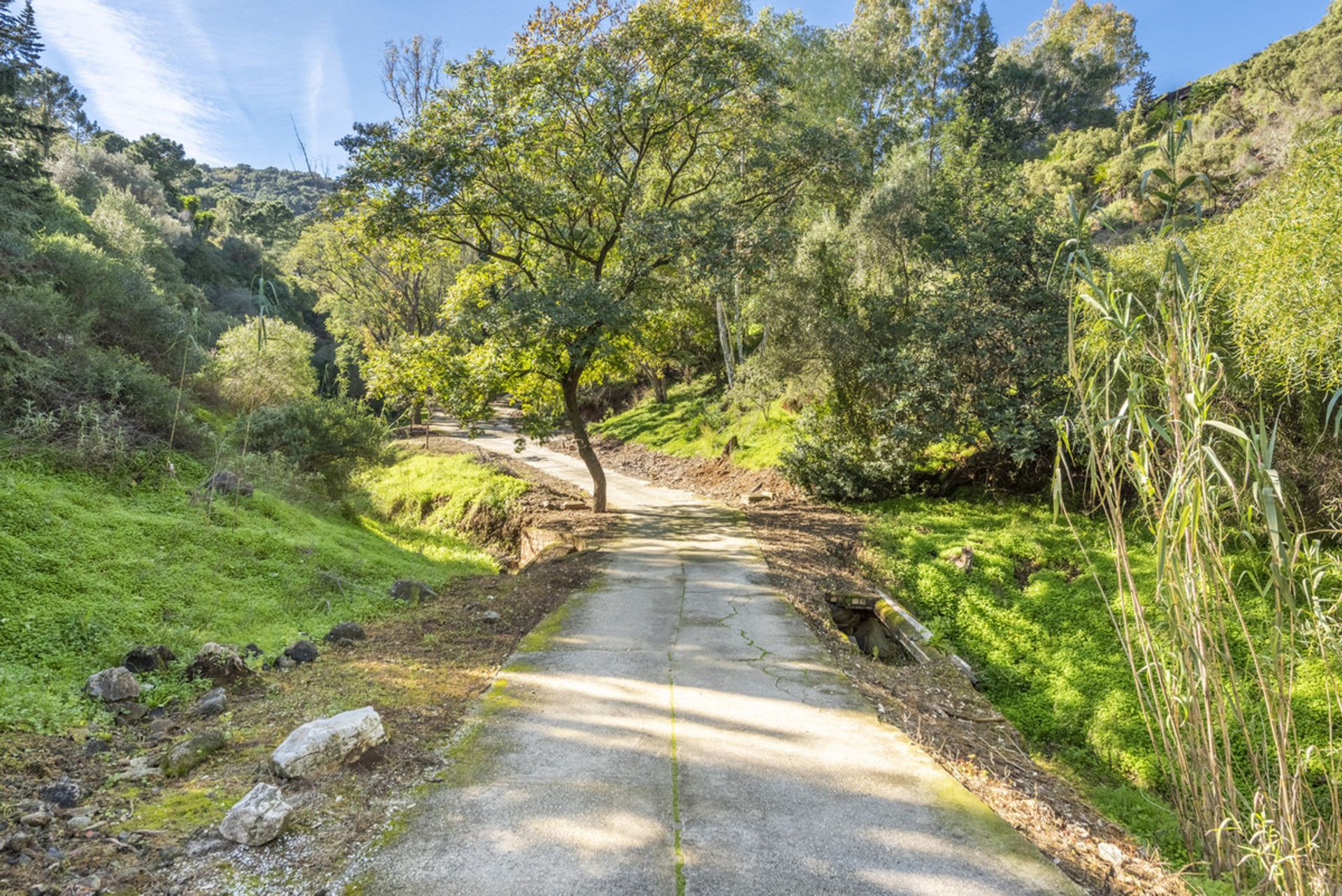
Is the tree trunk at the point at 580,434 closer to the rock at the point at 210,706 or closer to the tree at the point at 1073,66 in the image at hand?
the rock at the point at 210,706

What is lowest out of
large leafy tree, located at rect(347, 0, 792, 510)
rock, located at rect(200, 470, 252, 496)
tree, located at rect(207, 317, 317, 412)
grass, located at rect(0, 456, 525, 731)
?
grass, located at rect(0, 456, 525, 731)

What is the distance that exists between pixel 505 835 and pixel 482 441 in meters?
22.5

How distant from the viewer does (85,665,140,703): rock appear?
358cm

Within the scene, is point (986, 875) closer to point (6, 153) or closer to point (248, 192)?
point (6, 153)

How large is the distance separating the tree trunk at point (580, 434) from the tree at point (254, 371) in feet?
22.1

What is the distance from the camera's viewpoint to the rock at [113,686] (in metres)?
3.58

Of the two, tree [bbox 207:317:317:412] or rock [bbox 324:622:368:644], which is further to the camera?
tree [bbox 207:317:317:412]

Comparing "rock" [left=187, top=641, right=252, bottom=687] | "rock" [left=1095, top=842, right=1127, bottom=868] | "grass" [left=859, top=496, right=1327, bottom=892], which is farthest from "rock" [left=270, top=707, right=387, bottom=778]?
"grass" [left=859, top=496, right=1327, bottom=892]

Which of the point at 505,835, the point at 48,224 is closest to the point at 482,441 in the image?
the point at 48,224

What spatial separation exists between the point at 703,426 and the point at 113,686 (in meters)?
19.1

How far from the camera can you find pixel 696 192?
11.8m

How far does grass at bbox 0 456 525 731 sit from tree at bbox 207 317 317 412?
799 centimetres

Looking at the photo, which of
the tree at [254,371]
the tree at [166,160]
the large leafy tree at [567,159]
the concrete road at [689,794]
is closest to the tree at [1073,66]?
the large leafy tree at [567,159]

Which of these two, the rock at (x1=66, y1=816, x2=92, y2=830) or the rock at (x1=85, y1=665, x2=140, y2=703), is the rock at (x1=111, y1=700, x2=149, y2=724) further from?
the rock at (x1=66, y1=816, x2=92, y2=830)
